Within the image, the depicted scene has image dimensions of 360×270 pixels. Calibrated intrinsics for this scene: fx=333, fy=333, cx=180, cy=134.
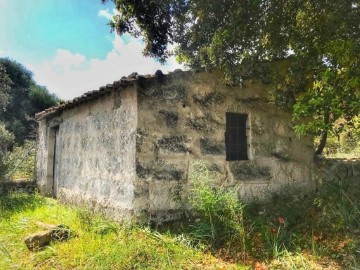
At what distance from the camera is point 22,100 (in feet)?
70.9

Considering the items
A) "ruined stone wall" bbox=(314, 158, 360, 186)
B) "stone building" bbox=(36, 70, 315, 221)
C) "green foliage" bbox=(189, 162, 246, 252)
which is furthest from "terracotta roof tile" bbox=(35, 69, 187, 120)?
"ruined stone wall" bbox=(314, 158, 360, 186)

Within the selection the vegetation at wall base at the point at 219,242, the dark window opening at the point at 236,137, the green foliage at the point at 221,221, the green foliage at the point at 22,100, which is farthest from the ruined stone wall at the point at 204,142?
the green foliage at the point at 22,100

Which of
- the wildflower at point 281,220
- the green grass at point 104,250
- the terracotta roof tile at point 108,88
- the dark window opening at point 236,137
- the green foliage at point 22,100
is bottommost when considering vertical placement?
the green grass at point 104,250

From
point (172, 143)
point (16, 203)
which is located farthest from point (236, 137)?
point (16, 203)

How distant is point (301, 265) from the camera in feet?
14.5

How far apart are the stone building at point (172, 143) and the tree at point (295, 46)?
2.83ft

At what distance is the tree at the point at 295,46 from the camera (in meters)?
5.07

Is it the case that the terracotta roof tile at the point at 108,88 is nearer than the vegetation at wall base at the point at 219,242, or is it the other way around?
the vegetation at wall base at the point at 219,242

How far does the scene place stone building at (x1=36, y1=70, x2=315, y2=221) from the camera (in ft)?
19.2

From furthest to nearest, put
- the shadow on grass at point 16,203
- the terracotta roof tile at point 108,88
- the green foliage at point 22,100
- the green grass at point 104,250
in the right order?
the green foliage at point 22,100
the shadow on grass at point 16,203
the terracotta roof tile at point 108,88
the green grass at point 104,250

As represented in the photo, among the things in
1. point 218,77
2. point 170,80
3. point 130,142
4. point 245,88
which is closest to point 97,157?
point 130,142

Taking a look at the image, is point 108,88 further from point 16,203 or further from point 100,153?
point 16,203

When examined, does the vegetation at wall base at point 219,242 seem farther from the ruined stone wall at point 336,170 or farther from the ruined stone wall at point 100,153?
the ruined stone wall at point 336,170

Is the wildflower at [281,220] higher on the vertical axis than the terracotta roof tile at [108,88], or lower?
lower
